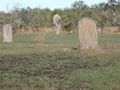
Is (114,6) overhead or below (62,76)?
overhead

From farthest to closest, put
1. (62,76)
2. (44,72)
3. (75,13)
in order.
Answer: (75,13)
(44,72)
(62,76)

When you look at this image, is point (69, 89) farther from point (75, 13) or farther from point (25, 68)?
point (75, 13)

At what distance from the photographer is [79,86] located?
9.97 metres

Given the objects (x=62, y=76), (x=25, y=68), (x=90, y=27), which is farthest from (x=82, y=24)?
(x=62, y=76)

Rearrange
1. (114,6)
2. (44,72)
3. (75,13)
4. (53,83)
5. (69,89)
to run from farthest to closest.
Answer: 1. (75,13)
2. (114,6)
3. (44,72)
4. (53,83)
5. (69,89)

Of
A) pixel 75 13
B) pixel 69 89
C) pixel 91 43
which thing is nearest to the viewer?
pixel 69 89

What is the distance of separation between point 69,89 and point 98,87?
0.74 m

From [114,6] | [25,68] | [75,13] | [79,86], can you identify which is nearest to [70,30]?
[75,13]

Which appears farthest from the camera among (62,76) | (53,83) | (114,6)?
(114,6)

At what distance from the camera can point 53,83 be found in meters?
10.4

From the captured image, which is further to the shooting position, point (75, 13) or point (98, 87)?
point (75, 13)

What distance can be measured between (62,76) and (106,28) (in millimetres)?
54192

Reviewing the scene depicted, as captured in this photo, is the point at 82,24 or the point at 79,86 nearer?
the point at 79,86

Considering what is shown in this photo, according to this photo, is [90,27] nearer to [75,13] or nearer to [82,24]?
[82,24]
